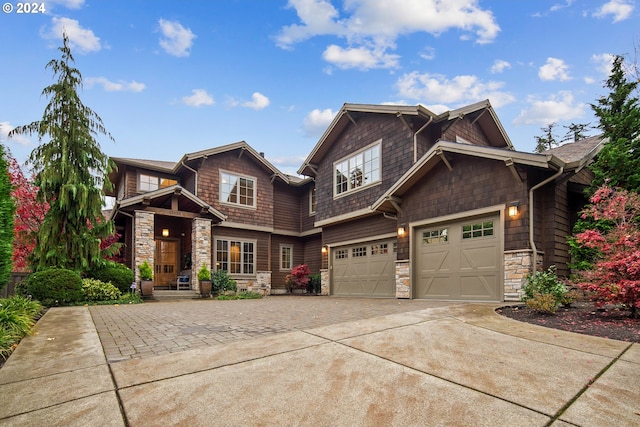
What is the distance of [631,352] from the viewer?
352 centimetres

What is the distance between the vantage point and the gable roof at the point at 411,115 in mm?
10809

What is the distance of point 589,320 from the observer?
522cm

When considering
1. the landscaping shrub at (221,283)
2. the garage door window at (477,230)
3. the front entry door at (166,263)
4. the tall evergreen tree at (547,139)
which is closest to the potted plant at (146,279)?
the landscaping shrub at (221,283)

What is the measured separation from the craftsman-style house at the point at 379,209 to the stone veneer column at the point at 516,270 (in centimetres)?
2

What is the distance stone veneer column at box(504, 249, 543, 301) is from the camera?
746cm

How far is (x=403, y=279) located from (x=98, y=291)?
9.38 meters

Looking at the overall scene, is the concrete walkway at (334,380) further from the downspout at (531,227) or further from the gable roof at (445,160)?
the gable roof at (445,160)

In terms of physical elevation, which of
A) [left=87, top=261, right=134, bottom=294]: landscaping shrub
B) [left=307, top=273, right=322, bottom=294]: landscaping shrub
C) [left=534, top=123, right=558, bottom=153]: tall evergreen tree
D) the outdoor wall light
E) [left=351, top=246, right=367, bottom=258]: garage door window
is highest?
[left=534, top=123, right=558, bottom=153]: tall evergreen tree

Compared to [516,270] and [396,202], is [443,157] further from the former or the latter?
[516,270]

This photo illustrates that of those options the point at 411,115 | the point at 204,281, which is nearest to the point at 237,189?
the point at 204,281

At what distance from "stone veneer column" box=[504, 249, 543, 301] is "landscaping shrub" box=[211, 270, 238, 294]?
10.2m

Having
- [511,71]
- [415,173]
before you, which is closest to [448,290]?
[415,173]

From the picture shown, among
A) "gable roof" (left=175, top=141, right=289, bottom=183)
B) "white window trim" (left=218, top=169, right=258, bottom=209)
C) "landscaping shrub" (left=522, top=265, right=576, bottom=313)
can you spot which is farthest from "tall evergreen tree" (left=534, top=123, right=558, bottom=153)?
"landscaping shrub" (left=522, top=265, right=576, bottom=313)

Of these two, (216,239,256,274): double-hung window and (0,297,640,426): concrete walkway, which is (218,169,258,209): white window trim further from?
(0,297,640,426): concrete walkway
